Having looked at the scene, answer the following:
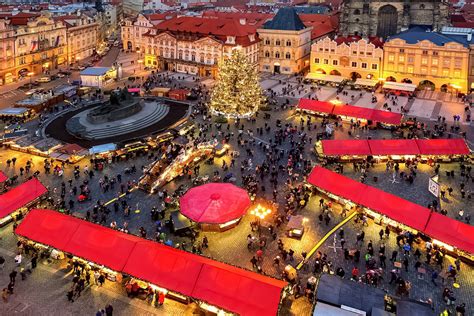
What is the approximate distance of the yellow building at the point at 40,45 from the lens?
9544 centimetres

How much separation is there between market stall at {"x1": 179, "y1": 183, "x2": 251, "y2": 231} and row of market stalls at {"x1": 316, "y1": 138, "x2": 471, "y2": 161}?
1669 centimetres

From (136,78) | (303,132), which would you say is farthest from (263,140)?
(136,78)

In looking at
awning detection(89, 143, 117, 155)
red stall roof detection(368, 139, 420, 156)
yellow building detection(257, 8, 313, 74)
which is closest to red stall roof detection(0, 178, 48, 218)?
awning detection(89, 143, 117, 155)

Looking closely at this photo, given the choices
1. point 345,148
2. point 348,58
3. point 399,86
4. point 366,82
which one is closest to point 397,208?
point 345,148

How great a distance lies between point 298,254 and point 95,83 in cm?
6477

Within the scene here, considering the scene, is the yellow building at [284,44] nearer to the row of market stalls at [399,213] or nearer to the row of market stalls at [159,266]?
the row of market stalls at [399,213]

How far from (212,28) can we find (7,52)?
41883 millimetres

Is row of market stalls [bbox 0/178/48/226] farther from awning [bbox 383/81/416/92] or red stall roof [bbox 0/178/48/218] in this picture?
awning [bbox 383/81/416/92]

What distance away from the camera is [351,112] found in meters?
65.4

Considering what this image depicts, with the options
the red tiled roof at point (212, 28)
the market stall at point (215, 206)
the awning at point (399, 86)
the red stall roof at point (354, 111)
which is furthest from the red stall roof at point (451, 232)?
the red tiled roof at point (212, 28)

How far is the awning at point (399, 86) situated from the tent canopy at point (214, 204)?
169 feet

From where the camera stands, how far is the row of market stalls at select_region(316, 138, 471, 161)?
169ft

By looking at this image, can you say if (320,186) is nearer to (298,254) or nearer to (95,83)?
(298,254)

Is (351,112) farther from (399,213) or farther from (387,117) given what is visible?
(399,213)
